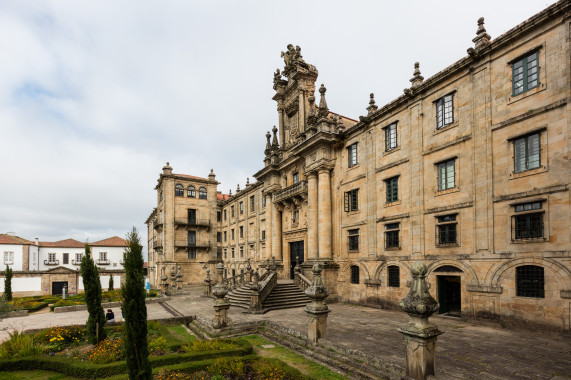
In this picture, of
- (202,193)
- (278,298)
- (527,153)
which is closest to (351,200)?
(278,298)

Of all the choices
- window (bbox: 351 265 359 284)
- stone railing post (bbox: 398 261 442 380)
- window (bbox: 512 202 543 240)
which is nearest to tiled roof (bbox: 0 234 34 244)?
window (bbox: 351 265 359 284)

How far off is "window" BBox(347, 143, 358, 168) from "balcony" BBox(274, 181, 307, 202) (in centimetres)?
479

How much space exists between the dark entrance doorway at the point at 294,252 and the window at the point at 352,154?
898cm

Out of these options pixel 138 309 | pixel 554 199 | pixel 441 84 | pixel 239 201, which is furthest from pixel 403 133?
pixel 239 201

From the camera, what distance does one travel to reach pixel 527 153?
13469 millimetres

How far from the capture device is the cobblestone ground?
862 cm

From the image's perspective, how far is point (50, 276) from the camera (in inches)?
1800

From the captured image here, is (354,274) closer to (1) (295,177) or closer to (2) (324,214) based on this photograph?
(2) (324,214)

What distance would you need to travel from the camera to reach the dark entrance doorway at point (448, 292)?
54.7 feet

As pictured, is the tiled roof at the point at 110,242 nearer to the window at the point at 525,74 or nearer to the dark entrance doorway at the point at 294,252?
the dark entrance doorway at the point at 294,252

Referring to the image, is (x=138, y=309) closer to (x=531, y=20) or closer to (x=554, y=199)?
(x=554, y=199)

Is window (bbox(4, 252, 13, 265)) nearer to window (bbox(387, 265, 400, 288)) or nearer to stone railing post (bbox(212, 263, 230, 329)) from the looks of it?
stone railing post (bbox(212, 263, 230, 329))

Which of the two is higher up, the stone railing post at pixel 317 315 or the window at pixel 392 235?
the window at pixel 392 235

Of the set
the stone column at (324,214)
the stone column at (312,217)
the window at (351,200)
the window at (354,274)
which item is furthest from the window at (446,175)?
the stone column at (312,217)
